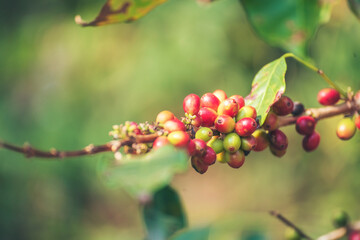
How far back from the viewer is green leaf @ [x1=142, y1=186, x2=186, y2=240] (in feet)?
3.46

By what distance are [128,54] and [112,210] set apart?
3.11 m

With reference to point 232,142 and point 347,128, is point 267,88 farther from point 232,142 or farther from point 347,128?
point 347,128

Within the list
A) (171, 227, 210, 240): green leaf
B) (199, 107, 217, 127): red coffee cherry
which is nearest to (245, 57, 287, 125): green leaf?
(199, 107, 217, 127): red coffee cherry

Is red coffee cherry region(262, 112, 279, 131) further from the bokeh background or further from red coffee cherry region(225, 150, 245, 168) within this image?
the bokeh background

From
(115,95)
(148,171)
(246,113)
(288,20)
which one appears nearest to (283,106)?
(246,113)

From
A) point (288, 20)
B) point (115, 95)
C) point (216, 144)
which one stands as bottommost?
point (216, 144)

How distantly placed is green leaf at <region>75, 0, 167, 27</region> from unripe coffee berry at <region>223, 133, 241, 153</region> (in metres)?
0.48

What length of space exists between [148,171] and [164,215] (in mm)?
426

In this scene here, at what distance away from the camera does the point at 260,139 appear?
1156 mm

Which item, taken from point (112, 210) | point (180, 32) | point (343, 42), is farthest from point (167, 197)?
point (112, 210)

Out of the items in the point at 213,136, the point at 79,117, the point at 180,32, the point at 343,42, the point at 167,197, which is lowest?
the point at 167,197

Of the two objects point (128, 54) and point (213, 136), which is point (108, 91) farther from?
point (213, 136)

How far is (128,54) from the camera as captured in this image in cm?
516

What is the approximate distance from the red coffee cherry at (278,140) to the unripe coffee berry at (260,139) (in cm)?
2
